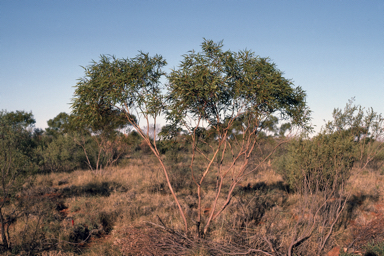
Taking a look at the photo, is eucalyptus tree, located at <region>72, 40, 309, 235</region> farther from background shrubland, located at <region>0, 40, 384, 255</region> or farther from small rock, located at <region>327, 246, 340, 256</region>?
small rock, located at <region>327, 246, 340, 256</region>

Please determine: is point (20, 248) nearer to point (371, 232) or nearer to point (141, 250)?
point (141, 250)

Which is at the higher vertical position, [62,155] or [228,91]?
[228,91]

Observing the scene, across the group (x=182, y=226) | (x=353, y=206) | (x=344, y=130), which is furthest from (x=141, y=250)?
(x=353, y=206)

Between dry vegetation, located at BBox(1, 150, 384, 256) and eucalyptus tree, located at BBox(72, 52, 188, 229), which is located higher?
eucalyptus tree, located at BBox(72, 52, 188, 229)

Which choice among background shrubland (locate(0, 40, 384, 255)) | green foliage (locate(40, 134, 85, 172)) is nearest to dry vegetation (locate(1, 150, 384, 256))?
background shrubland (locate(0, 40, 384, 255))

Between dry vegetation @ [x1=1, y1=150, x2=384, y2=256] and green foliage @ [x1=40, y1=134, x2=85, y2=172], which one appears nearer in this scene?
dry vegetation @ [x1=1, y1=150, x2=384, y2=256]

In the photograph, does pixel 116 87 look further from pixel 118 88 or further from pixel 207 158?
pixel 207 158

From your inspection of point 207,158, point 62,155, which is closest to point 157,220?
point 207,158

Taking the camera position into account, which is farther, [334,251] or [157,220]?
[157,220]

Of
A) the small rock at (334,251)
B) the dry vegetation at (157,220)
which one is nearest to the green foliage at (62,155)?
the dry vegetation at (157,220)

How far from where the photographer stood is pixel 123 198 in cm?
1224

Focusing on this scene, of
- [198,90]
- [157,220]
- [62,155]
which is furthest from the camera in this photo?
[62,155]

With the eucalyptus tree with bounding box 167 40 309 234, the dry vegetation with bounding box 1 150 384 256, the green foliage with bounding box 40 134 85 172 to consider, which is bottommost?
the dry vegetation with bounding box 1 150 384 256

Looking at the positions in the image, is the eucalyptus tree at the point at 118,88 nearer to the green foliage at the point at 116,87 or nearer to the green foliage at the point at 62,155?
the green foliage at the point at 116,87
